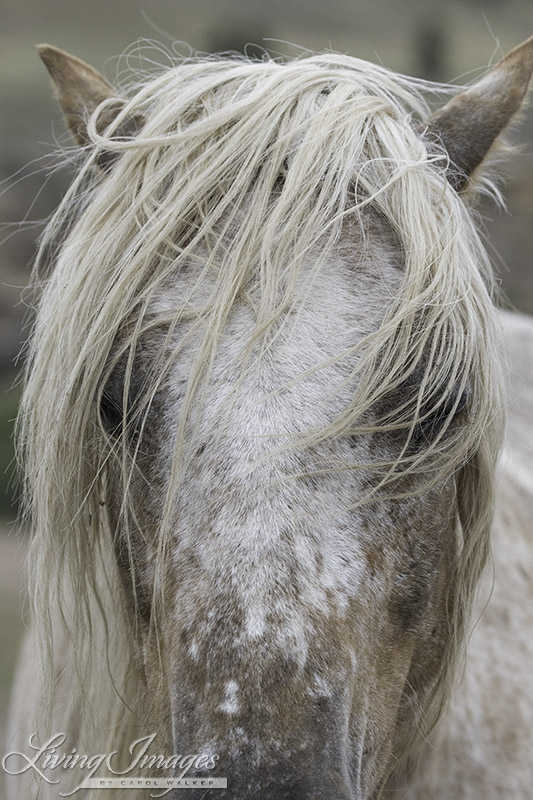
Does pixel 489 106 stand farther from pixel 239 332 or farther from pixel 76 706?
pixel 76 706

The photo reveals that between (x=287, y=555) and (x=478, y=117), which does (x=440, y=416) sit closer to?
(x=287, y=555)

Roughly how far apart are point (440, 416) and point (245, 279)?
0.36 m

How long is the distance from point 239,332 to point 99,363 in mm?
233

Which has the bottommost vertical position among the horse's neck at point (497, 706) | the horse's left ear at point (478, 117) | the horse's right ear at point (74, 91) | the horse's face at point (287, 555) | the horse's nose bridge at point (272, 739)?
the horse's neck at point (497, 706)

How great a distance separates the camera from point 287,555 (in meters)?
0.96

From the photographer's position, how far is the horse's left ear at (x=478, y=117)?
1.37 m

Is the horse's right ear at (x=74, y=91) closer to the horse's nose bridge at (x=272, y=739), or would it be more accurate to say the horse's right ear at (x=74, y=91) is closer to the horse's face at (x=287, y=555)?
the horse's face at (x=287, y=555)

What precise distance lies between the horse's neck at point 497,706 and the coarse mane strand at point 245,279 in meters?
0.21

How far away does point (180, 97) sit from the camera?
132 centimetres

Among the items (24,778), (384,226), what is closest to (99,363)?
(384,226)

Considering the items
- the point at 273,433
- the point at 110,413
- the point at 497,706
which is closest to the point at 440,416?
the point at 273,433

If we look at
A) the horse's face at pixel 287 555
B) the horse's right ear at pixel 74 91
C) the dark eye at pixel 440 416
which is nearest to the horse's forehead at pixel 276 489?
the horse's face at pixel 287 555

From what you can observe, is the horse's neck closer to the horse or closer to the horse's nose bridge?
the horse

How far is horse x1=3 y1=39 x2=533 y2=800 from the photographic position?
3.16ft
